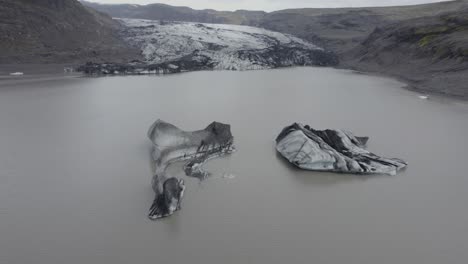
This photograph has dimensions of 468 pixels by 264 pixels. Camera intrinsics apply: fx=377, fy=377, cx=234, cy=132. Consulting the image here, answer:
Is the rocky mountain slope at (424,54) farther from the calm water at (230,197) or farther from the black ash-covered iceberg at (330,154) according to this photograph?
the black ash-covered iceberg at (330,154)

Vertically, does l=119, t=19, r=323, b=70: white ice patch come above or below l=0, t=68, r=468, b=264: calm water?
below

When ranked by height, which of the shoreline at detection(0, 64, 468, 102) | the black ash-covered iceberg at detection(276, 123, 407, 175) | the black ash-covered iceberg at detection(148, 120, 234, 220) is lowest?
the shoreline at detection(0, 64, 468, 102)

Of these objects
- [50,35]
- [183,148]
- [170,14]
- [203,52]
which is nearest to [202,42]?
[203,52]

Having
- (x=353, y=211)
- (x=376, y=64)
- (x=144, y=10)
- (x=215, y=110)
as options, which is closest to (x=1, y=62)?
(x=215, y=110)

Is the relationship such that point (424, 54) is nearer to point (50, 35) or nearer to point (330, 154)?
point (330, 154)

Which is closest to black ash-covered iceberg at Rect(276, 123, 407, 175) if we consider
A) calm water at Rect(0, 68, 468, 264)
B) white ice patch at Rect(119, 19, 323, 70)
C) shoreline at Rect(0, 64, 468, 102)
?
calm water at Rect(0, 68, 468, 264)

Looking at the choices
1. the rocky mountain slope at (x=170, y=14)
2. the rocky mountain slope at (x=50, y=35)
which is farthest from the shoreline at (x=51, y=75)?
the rocky mountain slope at (x=170, y=14)

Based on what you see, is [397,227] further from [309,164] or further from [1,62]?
[1,62]

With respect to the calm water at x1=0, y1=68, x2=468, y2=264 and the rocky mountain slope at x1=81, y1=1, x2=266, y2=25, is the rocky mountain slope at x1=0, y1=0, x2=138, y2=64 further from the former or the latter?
the rocky mountain slope at x1=81, y1=1, x2=266, y2=25
